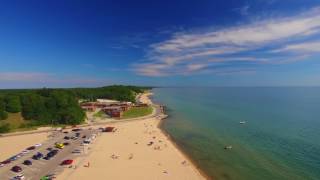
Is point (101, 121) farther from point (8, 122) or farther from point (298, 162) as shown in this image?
point (298, 162)

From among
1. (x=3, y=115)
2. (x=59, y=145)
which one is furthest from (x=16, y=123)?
(x=59, y=145)

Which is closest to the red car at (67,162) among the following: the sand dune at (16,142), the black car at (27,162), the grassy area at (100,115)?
the black car at (27,162)

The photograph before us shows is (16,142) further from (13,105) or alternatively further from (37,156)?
(13,105)

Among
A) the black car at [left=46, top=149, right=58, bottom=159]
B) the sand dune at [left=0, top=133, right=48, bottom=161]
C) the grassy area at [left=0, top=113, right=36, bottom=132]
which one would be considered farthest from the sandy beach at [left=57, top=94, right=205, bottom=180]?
the grassy area at [left=0, top=113, right=36, bottom=132]

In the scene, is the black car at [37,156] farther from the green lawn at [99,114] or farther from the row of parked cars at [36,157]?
the green lawn at [99,114]

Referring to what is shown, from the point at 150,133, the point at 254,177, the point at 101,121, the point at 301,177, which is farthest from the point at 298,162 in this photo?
the point at 101,121

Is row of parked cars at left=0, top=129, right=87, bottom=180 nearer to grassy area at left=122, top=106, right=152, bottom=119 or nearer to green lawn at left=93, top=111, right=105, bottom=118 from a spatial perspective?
green lawn at left=93, top=111, right=105, bottom=118

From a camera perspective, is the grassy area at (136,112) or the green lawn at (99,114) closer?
the green lawn at (99,114)

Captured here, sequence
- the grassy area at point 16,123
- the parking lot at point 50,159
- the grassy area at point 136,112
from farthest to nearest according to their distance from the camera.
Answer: the grassy area at point 136,112 → the grassy area at point 16,123 → the parking lot at point 50,159
